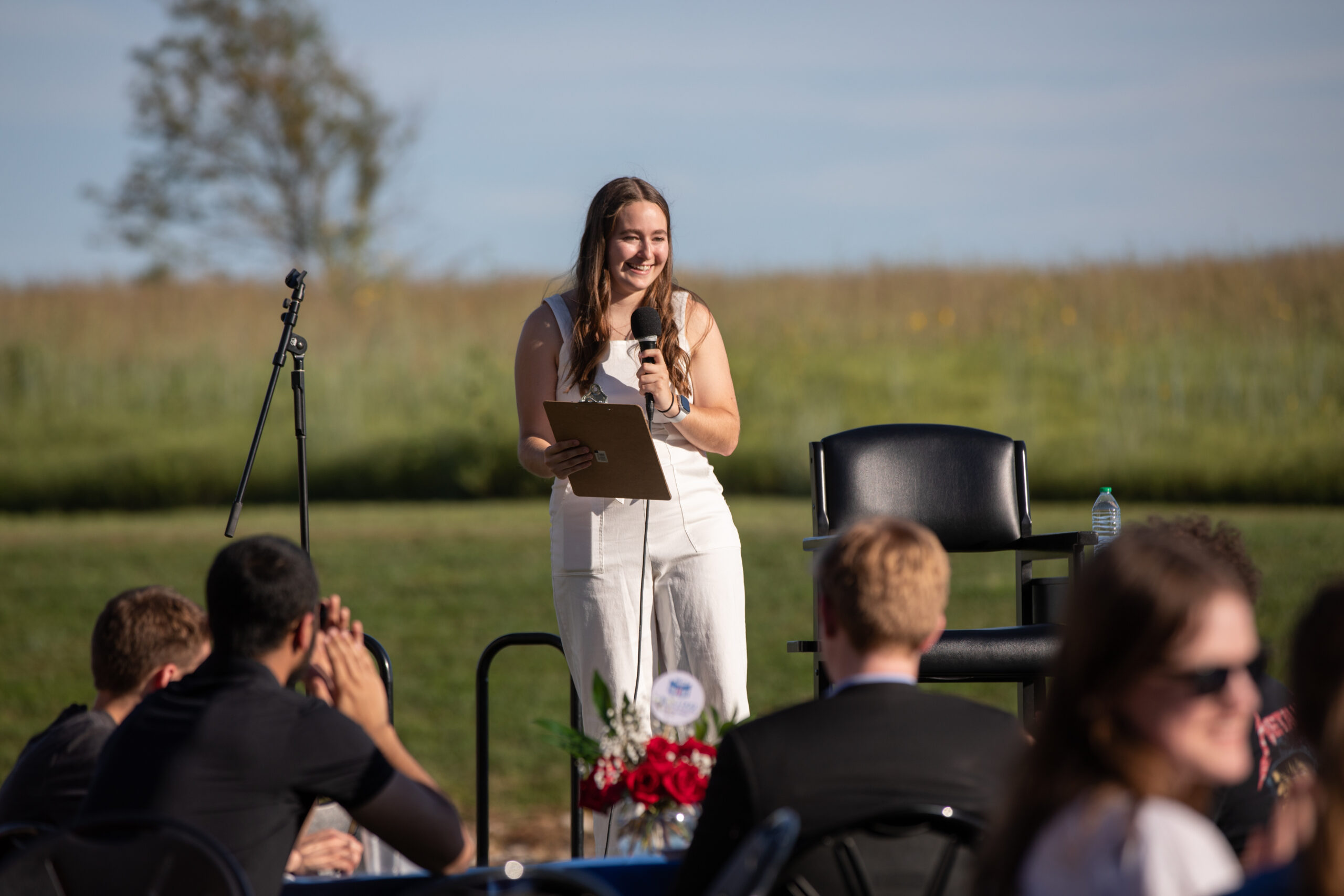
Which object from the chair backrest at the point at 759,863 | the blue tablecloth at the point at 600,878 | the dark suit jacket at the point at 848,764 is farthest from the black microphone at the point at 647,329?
the chair backrest at the point at 759,863

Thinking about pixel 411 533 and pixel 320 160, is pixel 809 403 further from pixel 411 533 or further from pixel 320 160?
pixel 320 160

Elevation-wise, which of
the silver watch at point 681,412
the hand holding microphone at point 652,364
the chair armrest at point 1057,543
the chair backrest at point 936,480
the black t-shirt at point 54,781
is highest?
the hand holding microphone at point 652,364

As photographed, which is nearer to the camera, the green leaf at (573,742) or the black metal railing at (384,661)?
the green leaf at (573,742)

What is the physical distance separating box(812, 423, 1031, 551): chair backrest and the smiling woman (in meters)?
1.15

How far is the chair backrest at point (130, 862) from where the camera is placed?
69.7 inches

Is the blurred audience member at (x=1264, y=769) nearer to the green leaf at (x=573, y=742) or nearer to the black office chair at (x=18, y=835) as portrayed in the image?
the green leaf at (x=573, y=742)

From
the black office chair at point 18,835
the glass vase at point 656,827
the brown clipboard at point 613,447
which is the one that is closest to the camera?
the black office chair at point 18,835

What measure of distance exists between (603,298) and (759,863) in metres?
2.29

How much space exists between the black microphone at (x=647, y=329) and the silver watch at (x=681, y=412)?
0.07m

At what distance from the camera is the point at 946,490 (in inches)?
191

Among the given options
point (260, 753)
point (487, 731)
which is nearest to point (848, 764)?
point (260, 753)

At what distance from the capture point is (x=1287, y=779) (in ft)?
7.79

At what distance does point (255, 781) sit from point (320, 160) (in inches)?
706

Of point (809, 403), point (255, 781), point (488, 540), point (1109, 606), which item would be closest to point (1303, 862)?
point (1109, 606)
